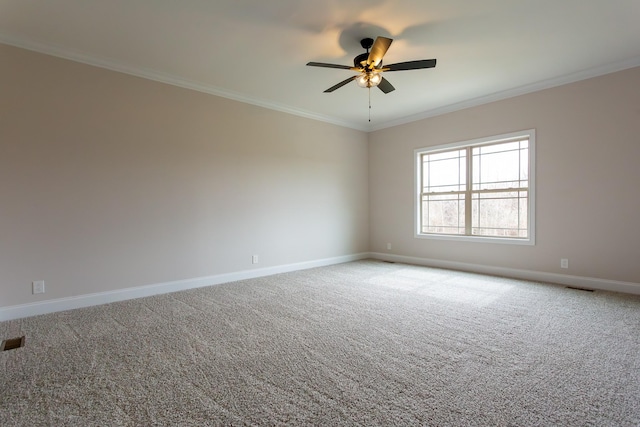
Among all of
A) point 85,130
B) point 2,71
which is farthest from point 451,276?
point 2,71

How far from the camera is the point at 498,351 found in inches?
90.1

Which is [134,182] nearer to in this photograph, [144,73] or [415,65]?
[144,73]

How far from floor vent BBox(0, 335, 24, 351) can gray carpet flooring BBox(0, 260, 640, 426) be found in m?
0.06

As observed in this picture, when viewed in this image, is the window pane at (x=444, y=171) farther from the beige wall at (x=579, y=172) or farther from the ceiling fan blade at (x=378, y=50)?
the ceiling fan blade at (x=378, y=50)

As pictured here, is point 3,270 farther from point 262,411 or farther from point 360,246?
point 360,246

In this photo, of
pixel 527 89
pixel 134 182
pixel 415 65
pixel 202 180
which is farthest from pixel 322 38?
pixel 527 89

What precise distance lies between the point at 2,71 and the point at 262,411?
3972 millimetres

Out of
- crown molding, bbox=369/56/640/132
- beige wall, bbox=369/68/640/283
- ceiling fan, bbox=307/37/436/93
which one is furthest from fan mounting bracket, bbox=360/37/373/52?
beige wall, bbox=369/68/640/283

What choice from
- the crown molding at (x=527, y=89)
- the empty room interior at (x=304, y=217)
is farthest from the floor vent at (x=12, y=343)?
the crown molding at (x=527, y=89)

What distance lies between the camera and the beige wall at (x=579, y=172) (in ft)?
12.2

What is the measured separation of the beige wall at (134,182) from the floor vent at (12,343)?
29.5 inches

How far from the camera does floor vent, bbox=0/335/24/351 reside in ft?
7.80

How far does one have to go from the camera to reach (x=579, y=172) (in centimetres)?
405

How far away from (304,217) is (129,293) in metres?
2.84
